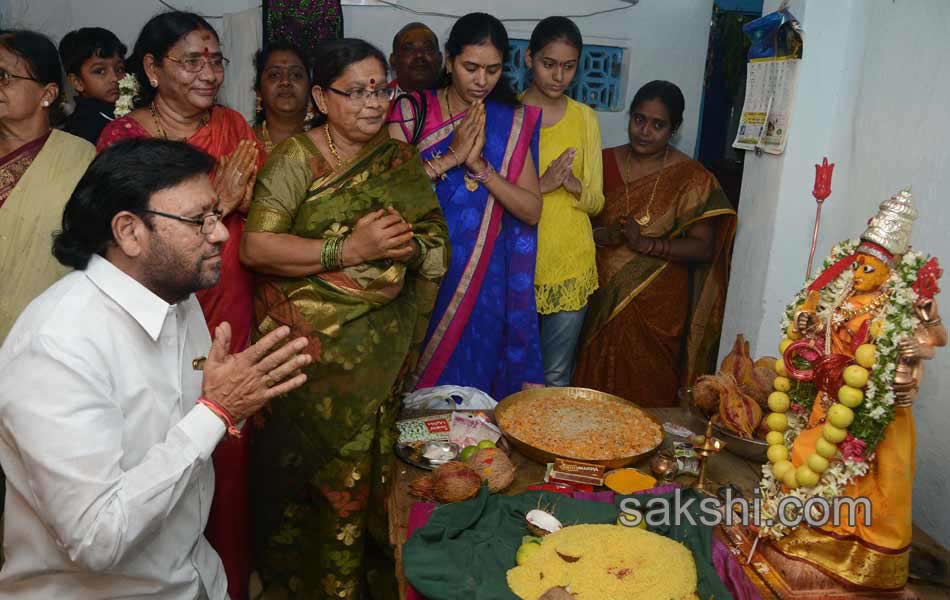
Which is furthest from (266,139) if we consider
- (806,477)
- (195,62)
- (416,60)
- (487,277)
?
(806,477)

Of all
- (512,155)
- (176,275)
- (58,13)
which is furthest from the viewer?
(58,13)

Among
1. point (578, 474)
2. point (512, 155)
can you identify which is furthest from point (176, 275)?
point (512, 155)

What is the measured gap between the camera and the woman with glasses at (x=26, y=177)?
8.46ft

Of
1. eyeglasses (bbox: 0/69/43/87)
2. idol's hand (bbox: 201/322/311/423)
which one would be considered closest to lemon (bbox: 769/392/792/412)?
idol's hand (bbox: 201/322/311/423)

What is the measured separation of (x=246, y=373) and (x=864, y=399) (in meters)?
1.39

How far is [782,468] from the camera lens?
1819 millimetres

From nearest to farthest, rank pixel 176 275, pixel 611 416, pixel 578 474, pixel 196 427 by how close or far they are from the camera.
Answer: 1. pixel 196 427
2. pixel 176 275
3. pixel 578 474
4. pixel 611 416

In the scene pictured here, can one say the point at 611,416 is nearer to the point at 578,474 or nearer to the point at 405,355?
the point at 578,474

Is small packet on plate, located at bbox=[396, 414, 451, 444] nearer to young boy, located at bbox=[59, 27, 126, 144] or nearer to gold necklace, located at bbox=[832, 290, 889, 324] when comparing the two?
gold necklace, located at bbox=[832, 290, 889, 324]

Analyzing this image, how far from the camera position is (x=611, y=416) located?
2.45m

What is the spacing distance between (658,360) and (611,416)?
5.80 feet

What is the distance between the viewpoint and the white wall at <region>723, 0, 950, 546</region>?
2354mm

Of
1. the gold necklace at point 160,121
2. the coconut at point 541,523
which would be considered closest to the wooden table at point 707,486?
the coconut at point 541,523

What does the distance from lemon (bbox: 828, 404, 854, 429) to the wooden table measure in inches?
18.9
